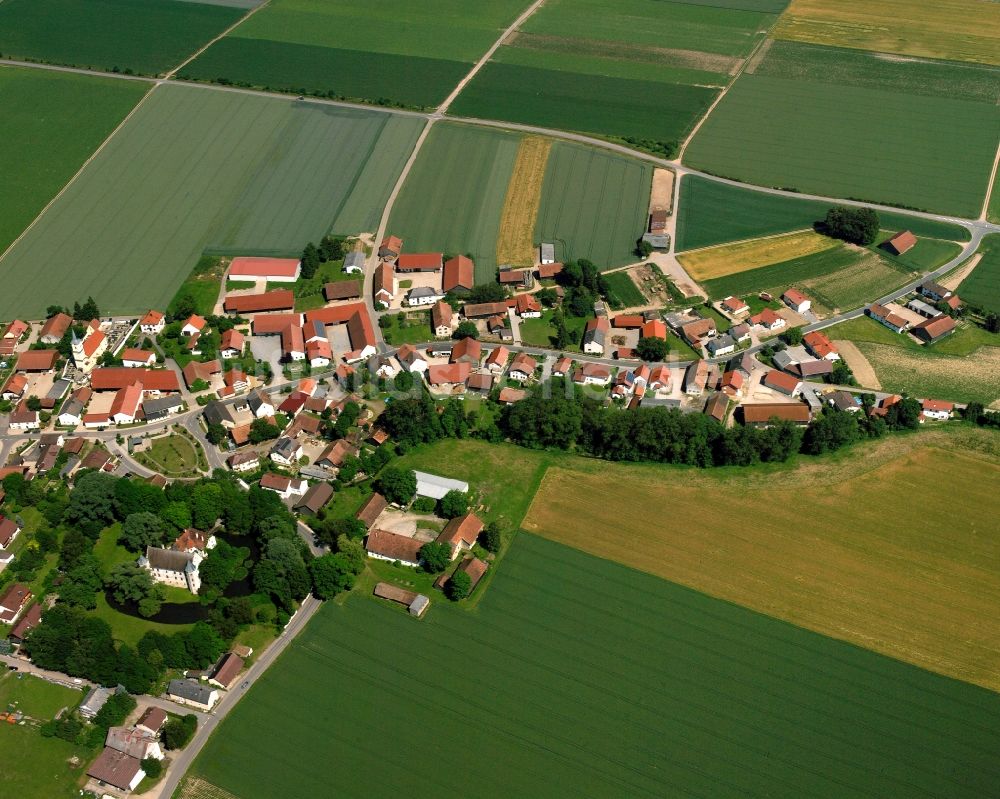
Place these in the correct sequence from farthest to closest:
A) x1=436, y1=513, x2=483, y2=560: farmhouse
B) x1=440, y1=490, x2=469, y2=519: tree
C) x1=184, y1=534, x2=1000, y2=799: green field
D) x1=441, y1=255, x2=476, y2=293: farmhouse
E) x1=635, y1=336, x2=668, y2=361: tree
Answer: x1=441, y1=255, x2=476, y2=293: farmhouse < x1=635, y1=336, x2=668, y2=361: tree < x1=440, y1=490, x2=469, y2=519: tree < x1=436, y1=513, x2=483, y2=560: farmhouse < x1=184, y1=534, x2=1000, y2=799: green field

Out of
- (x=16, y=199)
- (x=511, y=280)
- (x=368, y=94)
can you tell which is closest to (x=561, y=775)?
(x=511, y=280)

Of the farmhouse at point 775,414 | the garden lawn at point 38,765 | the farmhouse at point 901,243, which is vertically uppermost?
the farmhouse at point 901,243

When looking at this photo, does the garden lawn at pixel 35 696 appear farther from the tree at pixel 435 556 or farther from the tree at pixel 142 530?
the tree at pixel 435 556

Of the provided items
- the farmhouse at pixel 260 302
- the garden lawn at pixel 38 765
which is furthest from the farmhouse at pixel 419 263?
the garden lawn at pixel 38 765

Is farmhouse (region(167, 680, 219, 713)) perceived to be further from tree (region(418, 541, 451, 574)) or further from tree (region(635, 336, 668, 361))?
tree (region(635, 336, 668, 361))

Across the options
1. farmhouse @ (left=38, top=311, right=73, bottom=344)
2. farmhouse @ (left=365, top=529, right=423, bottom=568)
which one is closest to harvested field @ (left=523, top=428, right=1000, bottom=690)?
farmhouse @ (left=365, top=529, right=423, bottom=568)

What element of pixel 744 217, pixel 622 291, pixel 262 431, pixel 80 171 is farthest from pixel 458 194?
pixel 80 171

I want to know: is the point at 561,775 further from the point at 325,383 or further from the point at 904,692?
the point at 325,383
